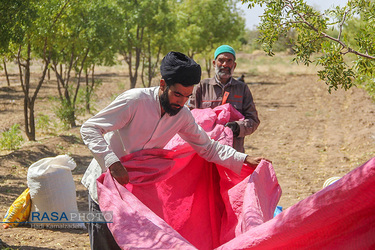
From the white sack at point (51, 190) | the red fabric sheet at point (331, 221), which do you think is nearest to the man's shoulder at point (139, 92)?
the red fabric sheet at point (331, 221)

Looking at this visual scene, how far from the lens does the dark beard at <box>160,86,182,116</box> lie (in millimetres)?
3814

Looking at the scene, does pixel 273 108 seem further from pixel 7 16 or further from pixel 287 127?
pixel 7 16

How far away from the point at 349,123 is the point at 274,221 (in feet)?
50.7

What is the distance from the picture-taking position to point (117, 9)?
62.8ft

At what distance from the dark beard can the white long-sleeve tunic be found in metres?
0.05

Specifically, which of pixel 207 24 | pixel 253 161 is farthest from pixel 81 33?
pixel 207 24

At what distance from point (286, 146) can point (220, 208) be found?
32.8ft

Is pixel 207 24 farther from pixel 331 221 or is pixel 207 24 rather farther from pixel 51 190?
pixel 331 221

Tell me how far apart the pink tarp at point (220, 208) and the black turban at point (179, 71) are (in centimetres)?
63

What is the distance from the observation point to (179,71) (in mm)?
3729

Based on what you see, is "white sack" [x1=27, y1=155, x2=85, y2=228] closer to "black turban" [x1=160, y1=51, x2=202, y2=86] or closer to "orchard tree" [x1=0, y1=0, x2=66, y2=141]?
"orchard tree" [x1=0, y1=0, x2=66, y2=141]

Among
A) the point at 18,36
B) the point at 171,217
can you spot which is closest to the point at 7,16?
the point at 18,36

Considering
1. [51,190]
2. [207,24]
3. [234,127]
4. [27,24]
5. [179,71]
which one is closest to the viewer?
[179,71]

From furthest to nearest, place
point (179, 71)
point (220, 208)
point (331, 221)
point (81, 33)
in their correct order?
point (81, 33) < point (220, 208) < point (179, 71) < point (331, 221)
